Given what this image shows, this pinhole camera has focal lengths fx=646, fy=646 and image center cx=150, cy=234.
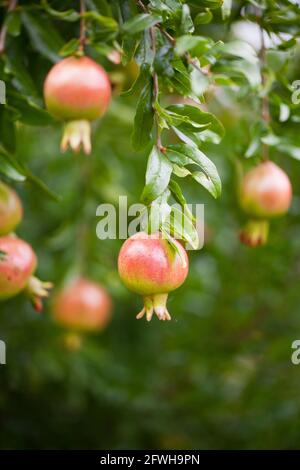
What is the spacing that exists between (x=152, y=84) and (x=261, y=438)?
1536mm

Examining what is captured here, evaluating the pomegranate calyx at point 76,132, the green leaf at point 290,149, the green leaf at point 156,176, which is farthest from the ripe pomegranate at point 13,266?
the green leaf at point 290,149

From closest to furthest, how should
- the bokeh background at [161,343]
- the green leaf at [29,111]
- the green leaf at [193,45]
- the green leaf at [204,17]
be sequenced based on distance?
the green leaf at [193,45], the green leaf at [204,17], the green leaf at [29,111], the bokeh background at [161,343]

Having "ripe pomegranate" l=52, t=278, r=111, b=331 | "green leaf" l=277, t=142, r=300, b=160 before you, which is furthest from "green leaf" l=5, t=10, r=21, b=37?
"ripe pomegranate" l=52, t=278, r=111, b=331

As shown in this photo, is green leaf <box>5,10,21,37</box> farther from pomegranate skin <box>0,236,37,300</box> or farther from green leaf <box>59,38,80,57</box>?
pomegranate skin <box>0,236,37,300</box>

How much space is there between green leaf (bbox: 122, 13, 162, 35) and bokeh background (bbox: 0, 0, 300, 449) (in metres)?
1.15

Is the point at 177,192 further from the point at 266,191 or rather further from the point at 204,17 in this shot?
the point at 266,191

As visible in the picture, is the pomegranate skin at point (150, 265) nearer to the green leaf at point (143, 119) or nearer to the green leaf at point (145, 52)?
the green leaf at point (143, 119)

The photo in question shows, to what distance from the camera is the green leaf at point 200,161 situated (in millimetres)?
1034

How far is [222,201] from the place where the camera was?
2.50 metres

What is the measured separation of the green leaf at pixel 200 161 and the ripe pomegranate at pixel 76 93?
0.57 feet

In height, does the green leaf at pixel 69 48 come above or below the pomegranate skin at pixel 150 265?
above
